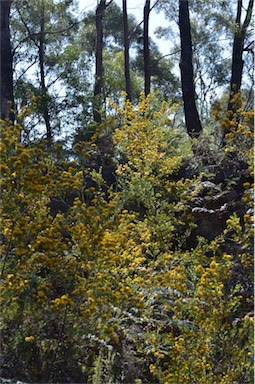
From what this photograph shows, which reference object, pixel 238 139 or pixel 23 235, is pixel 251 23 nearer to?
pixel 238 139

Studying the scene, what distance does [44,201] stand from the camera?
3.05 metres

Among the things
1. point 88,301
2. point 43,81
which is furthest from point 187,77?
point 88,301

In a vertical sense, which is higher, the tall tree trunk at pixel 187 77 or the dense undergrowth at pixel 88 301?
the tall tree trunk at pixel 187 77

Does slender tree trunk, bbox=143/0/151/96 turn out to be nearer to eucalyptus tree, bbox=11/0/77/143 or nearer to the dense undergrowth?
eucalyptus tree, bbox=11/0/77/143

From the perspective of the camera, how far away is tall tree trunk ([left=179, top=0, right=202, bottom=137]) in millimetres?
7320

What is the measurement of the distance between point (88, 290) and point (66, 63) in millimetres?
7852

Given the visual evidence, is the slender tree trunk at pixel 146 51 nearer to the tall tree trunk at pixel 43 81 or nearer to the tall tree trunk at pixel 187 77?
the tall tree trunk at pixel 43 81

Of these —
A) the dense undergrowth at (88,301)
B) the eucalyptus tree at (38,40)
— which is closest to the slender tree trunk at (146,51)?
the eucalyptus tree at (38,40)

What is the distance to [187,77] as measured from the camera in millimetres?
7453

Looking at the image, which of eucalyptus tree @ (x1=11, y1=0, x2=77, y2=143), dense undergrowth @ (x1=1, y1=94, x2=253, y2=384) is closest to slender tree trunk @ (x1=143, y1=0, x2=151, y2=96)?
eucalyptus tree @ (x1=11, y1=0, x2=77, y2=143)

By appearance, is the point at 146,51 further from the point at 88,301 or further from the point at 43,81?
the point at 88,301

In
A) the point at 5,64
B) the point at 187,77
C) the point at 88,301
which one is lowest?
the point at 88,301

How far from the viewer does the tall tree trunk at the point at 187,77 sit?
732 centimetres

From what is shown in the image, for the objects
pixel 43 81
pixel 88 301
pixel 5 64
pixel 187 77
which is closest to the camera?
pixel 88 301
